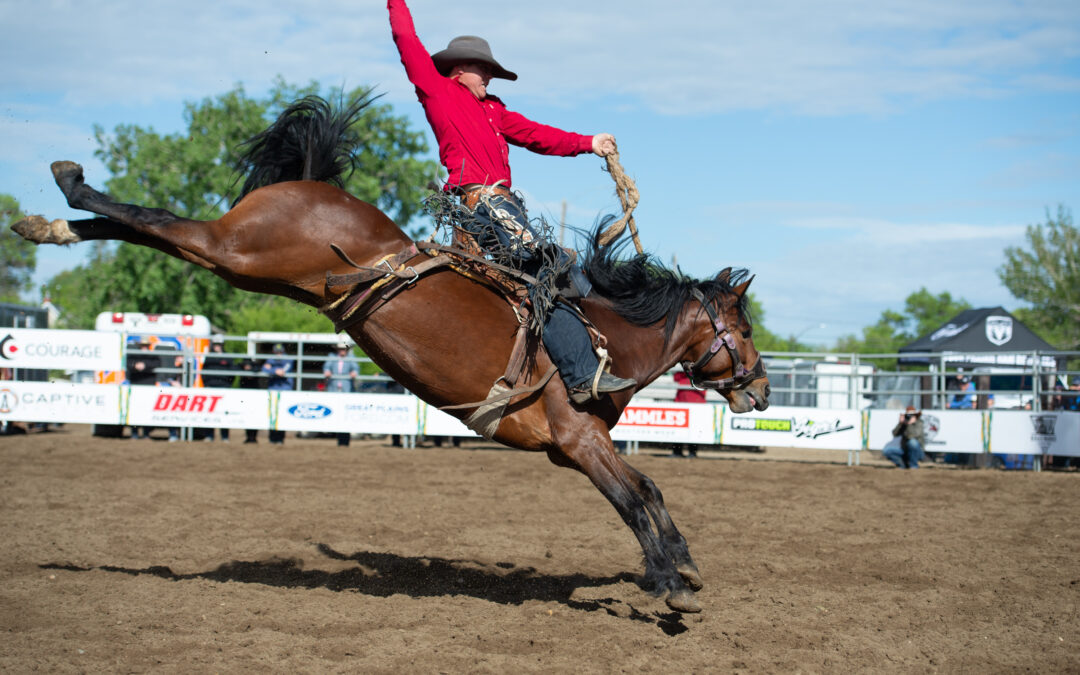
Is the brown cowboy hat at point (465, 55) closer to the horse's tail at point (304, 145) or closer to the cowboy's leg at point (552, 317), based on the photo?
A: the horse's tail at point (304, 145)

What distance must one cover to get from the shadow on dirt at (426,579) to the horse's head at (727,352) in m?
1.47

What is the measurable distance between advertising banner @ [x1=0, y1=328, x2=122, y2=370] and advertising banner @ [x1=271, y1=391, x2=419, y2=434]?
3369 millimetres

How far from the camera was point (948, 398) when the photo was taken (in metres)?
18.0

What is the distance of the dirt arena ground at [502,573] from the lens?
4.51 meters

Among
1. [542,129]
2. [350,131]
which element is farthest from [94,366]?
[542,129]

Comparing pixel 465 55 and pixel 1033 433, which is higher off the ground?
pixel 465 55

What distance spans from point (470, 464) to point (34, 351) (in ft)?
29.4

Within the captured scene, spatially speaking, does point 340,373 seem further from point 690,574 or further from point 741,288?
point 690,574

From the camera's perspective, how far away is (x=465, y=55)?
529cm

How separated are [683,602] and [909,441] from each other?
10.8 meters

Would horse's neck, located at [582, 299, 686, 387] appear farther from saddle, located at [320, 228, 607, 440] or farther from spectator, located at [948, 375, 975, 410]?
spectator, located at [948, 375, 975, 410]

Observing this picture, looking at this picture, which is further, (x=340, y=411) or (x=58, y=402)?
(x=340, y=411)

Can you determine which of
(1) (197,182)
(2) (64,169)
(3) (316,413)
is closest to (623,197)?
(2) (64,169)

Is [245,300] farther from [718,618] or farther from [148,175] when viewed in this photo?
[718,618]
